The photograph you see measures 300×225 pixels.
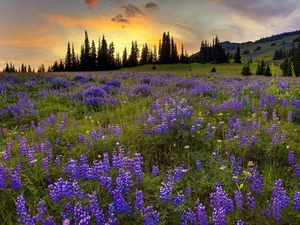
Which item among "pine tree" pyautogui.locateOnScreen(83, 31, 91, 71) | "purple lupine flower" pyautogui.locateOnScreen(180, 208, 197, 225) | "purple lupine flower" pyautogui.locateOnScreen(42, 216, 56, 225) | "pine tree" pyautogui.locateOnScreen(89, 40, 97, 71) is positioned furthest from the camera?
"pine tree" pyautogui.locateOnScreen(89, 40, 97, 71)

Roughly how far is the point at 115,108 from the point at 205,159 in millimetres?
4358

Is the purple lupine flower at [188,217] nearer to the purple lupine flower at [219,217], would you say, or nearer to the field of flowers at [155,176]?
the field of flowers at [155,176]

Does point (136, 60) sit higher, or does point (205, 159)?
point (136, 60)

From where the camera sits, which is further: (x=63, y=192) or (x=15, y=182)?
(x=15, y=182)

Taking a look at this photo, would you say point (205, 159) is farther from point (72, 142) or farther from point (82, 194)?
point (72, 142)

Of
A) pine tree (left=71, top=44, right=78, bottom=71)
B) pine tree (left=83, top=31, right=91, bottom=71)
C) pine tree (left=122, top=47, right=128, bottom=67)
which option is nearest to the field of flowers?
pine tree (left=83, top=31, right=91, bottom=71)

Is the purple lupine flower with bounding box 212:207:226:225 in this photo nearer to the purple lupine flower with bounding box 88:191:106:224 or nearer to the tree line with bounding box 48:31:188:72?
the purple lupine flower with bounding box 88:191:106:224

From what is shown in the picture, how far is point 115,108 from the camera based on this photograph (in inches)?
307

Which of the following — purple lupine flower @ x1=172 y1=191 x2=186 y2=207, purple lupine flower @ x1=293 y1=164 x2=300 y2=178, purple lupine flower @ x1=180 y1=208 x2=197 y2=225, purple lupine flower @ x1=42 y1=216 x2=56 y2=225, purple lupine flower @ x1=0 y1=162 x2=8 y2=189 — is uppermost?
purple lupine flower @ x1=0 y1=162 x2=8 y2=189

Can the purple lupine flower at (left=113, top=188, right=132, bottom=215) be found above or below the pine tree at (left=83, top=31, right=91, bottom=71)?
below

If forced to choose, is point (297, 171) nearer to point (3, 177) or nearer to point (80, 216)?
point (80, 216)

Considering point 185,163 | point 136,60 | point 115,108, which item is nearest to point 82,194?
point 185,163

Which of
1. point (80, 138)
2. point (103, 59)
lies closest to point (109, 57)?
point (103, 59)

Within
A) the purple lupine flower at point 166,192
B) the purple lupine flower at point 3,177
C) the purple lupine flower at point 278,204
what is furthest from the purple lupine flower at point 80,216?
the purple lupine flower at point 278,204
